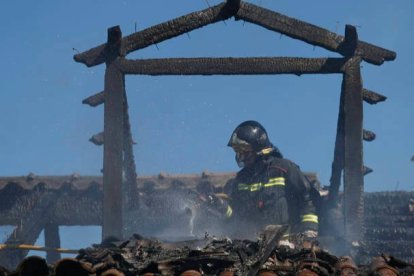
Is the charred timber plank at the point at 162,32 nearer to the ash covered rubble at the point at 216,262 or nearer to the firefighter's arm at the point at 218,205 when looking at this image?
the firefighter's arm at the point at 218,205

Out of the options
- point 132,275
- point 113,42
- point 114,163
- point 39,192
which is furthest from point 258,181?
point 132,275

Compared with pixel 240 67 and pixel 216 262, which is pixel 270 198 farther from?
pixel 216 262

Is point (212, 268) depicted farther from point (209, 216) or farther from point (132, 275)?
point (209, 216)

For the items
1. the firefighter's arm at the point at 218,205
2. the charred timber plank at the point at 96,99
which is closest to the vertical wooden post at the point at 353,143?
the firefighter's arm at the point at 218,205

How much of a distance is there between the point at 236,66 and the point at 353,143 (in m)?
2.13

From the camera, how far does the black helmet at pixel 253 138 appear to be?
1060 cm

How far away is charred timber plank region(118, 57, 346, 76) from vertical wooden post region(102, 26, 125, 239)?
0.28 m

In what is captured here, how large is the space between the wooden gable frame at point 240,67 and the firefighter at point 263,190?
131 cm

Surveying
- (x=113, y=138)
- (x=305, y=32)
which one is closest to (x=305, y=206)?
(x=305, y=32)

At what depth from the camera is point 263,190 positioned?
33.7 ft

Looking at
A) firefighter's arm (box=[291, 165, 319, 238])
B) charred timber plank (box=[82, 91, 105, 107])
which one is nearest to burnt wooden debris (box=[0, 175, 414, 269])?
firefighter's arm (box=[291, 165, 319, 238])

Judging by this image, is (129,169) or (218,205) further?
(218,205)

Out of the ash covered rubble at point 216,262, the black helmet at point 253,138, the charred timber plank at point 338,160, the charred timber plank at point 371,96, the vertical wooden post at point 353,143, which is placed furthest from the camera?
the black helmet at point 253,138

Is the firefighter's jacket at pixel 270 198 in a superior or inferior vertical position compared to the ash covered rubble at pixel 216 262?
superior
